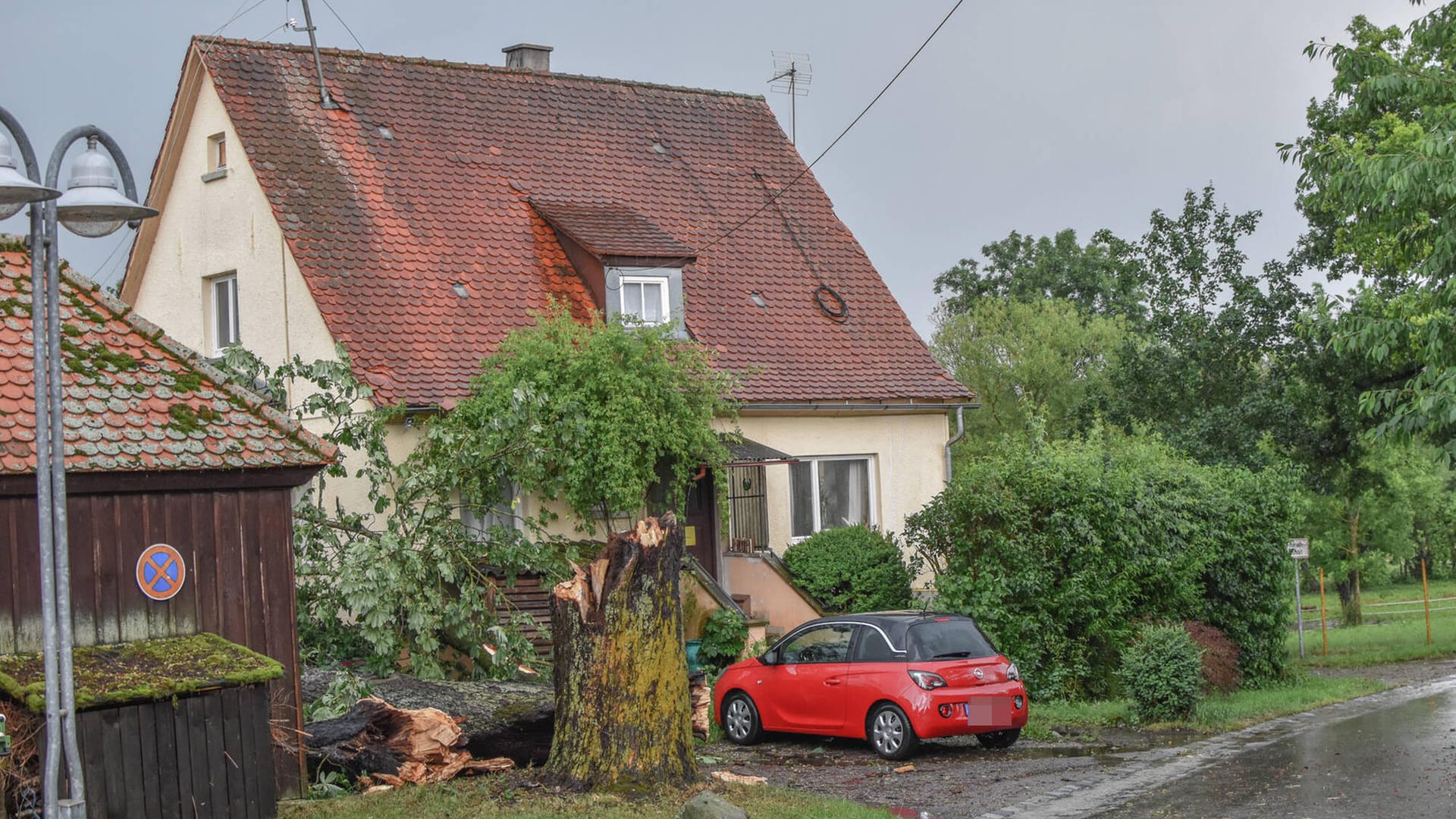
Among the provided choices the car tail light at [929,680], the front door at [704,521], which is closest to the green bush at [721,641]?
the front door at [704,521]

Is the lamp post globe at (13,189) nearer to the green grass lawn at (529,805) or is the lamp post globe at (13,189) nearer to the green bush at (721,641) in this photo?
the green grass lawn at (529,805)

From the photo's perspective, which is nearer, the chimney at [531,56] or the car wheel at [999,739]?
the car wheel at [999,739]

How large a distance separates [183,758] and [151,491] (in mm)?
1956

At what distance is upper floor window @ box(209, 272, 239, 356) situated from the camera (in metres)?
22.6

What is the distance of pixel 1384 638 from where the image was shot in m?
31.5

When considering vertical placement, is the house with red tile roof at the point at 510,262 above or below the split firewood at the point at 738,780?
above

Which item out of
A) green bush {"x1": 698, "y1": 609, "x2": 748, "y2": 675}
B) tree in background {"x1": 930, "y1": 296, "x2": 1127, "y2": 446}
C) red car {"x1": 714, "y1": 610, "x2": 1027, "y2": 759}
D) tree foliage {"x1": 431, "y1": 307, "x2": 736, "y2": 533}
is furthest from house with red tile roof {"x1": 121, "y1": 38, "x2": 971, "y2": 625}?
tree in background {"x1": 930, "y1": 296, "x2": 1127, "y2": 446}

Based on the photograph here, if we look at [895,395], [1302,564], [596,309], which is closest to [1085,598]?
[895,395]

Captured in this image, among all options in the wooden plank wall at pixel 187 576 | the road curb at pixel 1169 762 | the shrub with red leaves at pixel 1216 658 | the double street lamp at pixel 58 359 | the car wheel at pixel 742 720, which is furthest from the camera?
the shrub with red leaves at pixel 1216 658

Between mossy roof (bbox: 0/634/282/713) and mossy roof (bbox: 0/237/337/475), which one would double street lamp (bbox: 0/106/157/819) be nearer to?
mossy roof (bbox: 0/634/282/713)

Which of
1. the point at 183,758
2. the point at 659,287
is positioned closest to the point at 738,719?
the point at 183,758

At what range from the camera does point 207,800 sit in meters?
9.95

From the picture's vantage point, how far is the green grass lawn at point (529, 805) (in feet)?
34.5

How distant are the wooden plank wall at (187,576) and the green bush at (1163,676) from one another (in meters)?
9.74
